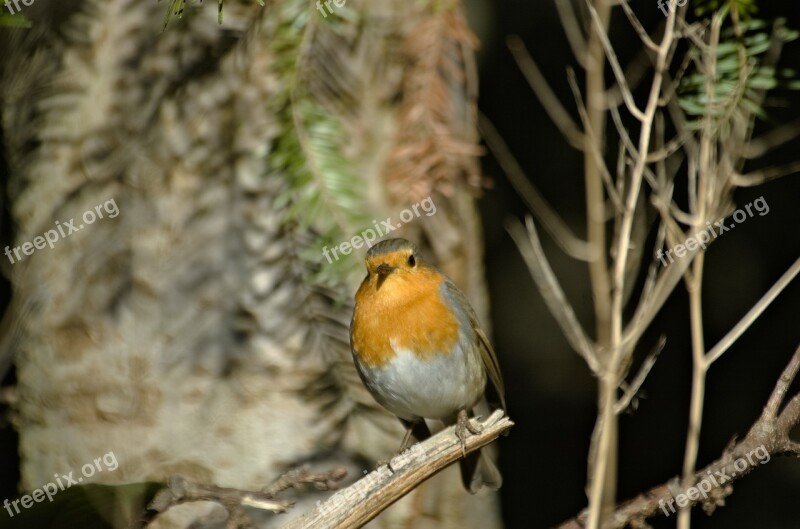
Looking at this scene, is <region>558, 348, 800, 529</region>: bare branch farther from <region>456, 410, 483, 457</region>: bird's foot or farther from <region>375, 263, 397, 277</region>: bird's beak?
<region>375, 263, 397, 277</region>: bird's beak

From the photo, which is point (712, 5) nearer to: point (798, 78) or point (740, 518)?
point (798, 78)

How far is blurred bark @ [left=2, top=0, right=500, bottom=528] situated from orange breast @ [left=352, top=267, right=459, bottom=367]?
0.15 metres

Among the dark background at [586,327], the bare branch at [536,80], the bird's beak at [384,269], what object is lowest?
the dark background at [586,327]

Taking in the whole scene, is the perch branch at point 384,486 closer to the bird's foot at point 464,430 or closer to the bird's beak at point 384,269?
the bird's foot at point 464,430

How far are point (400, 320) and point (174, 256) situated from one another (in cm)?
77

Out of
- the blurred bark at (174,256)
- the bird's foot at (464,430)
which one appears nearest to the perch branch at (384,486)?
the bird's foot at (464,430)

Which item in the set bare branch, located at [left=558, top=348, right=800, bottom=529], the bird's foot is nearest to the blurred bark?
the bird's foot

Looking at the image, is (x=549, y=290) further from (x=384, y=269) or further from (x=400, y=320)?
(x=384, y=269)

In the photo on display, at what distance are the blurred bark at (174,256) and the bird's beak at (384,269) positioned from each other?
232 millimetres

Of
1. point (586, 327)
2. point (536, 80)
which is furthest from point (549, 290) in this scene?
point (536, 80)

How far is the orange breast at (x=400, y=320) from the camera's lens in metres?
2.73

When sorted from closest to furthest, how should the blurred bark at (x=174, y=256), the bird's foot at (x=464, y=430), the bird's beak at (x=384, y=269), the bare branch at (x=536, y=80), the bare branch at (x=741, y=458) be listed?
the bare branch at (x=741, y=458)
the bird's foot at (x=464, y=430)
the bird's beak at (x=384, y=269)
the blurred bark at (x=174, y=256)
the bare branch at (x=536, y=80)

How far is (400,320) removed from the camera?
276 centimetres

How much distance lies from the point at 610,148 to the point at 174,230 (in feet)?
5.91
